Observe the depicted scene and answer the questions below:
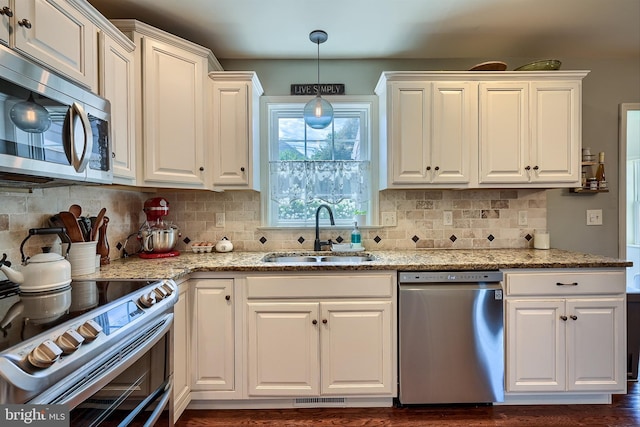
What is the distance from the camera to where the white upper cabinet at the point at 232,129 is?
2158 millimetres

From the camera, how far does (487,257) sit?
2035 millimetres

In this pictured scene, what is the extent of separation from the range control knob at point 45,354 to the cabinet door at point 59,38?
A: 1.10 m

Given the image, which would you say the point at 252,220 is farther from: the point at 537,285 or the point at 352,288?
the point at 537,285

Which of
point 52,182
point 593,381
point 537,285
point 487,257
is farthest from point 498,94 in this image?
point 52,182

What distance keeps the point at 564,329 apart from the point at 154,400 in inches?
89.0

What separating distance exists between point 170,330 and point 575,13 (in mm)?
3057

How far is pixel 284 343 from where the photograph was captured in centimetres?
181

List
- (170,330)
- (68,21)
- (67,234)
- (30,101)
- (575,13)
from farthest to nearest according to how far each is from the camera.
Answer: (575,13)
(67,234)
(170,330)
(68,21)
(30,101)

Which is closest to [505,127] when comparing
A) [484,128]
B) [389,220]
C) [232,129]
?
[484,128]

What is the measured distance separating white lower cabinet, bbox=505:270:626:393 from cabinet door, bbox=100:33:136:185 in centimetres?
234

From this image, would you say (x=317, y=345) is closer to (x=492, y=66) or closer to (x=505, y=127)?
(x=505, y=127)

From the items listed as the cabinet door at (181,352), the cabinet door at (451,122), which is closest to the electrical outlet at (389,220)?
the cabinet door at (451,122)

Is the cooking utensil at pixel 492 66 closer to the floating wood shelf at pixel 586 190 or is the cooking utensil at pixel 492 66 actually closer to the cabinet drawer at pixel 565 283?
the floating wood shelf at pixel 586 190

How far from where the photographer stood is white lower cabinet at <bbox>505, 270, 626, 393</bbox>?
72.1 inches
